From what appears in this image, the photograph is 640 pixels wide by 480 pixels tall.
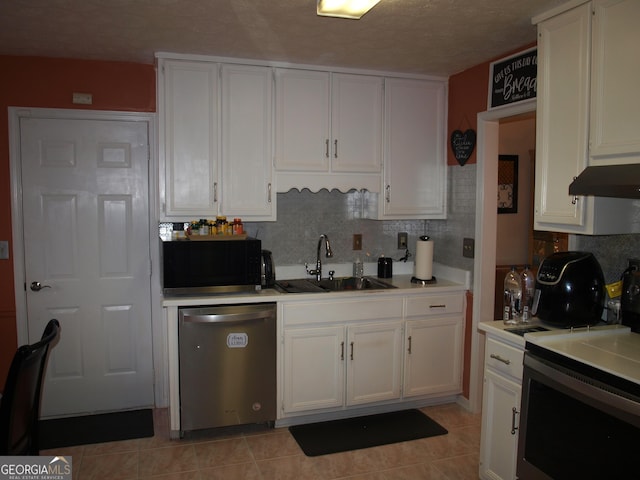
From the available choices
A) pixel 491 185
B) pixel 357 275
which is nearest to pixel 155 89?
pixel 357 275

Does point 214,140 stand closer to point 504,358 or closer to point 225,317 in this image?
point 225,317

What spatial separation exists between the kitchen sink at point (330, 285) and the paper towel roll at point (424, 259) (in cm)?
29

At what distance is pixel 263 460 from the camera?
310 centimetres

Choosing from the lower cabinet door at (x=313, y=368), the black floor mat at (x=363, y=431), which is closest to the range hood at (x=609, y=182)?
the lower cabinet door at (x=313, y=368)

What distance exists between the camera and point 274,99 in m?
3.57

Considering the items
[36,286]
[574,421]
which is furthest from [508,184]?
[36,286]

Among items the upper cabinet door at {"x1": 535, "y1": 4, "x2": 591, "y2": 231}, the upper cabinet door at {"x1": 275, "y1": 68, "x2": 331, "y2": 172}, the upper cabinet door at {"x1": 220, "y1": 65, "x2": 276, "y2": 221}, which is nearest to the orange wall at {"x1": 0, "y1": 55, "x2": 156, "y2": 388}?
the upper cabinet door at {"x1": 220, "y1": 65, "x2": 276, "y2": 221}

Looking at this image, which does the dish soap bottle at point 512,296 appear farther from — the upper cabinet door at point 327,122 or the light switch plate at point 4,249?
the light switch plate at point 4,249

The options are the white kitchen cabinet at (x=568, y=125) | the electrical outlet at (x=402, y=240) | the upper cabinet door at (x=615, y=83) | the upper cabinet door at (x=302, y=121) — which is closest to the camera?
the upper cabinet door at (x=615, y=83)

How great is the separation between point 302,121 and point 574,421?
242cm

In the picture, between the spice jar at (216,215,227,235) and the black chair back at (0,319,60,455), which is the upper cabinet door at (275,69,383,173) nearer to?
the spice jar at (216,215,227,235)

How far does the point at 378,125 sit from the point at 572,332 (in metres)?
1.97

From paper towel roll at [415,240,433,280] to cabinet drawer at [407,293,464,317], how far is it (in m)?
0.23

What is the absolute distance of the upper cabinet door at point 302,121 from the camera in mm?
3594
